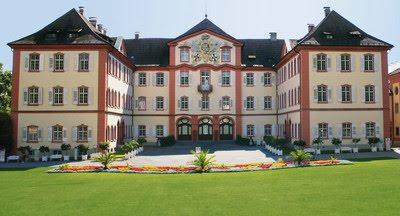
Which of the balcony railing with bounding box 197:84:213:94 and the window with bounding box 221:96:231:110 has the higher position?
the balcony railing with bounding box 197:84:213:94

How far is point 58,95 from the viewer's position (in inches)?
1447

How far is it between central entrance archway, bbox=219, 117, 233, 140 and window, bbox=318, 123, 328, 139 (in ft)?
48.6

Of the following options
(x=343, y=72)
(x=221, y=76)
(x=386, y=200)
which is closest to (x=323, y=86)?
(x=343, y=72)

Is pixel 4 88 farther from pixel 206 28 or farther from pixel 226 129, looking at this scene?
pixel 226 129

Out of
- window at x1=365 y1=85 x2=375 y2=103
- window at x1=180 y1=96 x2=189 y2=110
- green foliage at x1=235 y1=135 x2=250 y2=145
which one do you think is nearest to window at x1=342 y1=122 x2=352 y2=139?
window at x1=365 y1=85 x2=375 y2=103

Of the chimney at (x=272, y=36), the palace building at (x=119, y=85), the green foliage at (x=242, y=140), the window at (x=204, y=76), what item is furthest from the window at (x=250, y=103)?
the chimney at (x=272, y=36)

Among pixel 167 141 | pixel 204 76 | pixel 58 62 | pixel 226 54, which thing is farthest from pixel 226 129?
pixel 58 62

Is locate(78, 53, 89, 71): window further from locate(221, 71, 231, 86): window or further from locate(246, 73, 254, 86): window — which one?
locate(246, 73, 254, 86): window

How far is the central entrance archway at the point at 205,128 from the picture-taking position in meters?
51.0

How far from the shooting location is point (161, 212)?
12.5 metres

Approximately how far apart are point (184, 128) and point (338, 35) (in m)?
21.4

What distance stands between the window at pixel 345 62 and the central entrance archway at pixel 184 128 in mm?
19903

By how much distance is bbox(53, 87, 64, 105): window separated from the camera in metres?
36.7

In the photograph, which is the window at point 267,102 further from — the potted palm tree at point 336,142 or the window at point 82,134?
the window at point 82,134
